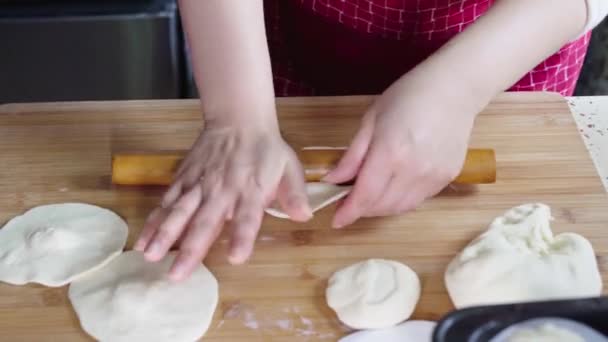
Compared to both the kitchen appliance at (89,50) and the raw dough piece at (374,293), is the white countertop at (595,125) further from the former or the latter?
the kitchen appliance at (89,50)

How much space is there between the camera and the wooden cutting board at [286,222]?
807 mm

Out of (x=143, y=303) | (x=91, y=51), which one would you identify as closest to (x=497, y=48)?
(x=143, y=303)

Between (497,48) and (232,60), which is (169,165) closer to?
(232,60)

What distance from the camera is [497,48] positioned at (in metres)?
0.90

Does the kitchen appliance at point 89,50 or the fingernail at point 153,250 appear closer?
the fingernail at point 153,250

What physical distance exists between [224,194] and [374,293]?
199 millimetres

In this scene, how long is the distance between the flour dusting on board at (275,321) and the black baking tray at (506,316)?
282mm

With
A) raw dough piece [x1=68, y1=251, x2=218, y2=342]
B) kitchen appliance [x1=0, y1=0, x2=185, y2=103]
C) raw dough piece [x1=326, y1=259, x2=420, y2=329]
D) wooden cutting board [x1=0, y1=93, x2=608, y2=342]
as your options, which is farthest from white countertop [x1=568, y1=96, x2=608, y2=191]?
kitchen appliance [x1=0, y1=0, x2=185, y2=103]

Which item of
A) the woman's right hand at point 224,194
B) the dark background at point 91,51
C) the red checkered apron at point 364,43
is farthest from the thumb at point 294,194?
the dark background at point 91,51

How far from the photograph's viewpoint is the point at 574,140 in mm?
1035

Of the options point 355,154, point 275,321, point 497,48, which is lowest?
point 275,321

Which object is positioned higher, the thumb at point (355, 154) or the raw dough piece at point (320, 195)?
the thumb at point (355, 154)

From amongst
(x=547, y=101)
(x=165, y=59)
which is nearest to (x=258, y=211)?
(x=547, y=101)

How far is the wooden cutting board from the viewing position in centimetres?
81
